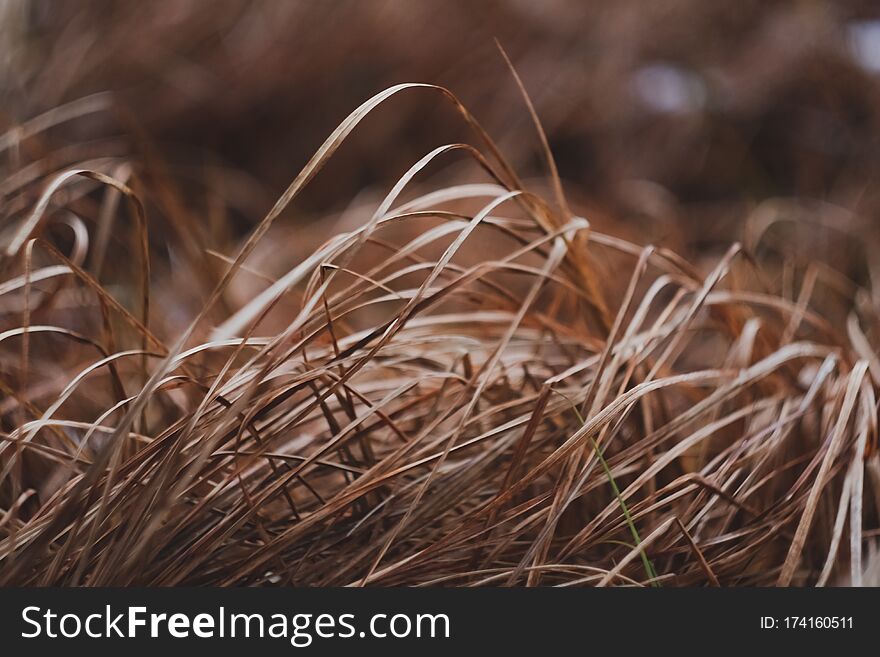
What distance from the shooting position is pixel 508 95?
150 centimetres

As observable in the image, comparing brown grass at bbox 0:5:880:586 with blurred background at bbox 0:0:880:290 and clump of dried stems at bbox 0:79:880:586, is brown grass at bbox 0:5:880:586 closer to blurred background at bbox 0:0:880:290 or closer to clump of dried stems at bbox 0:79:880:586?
clump of dried stems at bbox 0:79:880:586

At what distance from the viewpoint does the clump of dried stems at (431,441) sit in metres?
0.47

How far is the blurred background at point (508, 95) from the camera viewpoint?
115 centimetres

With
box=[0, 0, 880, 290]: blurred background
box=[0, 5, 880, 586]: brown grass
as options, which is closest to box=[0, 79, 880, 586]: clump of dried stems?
box=[0, 5, 880, 586]: brown grass

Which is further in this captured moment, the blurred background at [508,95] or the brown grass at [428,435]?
the blurred background at [508,95]

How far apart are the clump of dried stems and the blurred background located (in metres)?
0.42

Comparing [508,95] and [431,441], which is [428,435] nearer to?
[431,441]

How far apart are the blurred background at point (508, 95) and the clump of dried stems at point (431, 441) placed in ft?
1.39

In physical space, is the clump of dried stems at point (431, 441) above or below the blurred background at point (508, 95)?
below

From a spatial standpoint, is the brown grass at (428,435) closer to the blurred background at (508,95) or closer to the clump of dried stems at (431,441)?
the clump of dried stems at (431,441)

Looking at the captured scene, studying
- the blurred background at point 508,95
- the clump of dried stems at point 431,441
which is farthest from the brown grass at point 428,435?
the blurred background at point 508,95

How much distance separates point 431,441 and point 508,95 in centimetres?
105

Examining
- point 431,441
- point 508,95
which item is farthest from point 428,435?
point 508,95

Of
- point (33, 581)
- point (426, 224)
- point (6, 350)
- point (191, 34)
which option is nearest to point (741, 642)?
→ point (33, 581)
